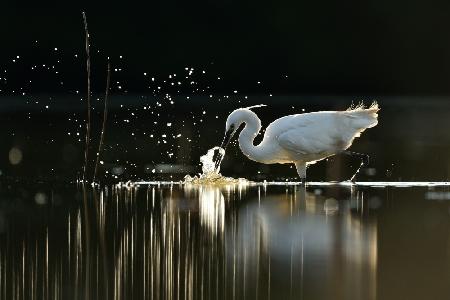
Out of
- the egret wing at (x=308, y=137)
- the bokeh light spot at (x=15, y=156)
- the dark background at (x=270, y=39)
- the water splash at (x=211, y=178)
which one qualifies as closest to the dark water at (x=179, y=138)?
the bokeh light spot at (x=15, y=156)

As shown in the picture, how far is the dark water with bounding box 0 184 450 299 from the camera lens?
6.37m

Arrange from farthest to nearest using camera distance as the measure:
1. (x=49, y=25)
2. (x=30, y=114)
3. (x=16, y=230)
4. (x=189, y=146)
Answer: (x=49, y=25)
(x=30, y=114)
(x=189, y=146)
(x=16, y=230)

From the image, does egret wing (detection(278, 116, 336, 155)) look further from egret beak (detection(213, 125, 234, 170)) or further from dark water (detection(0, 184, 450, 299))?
dark water (detection(0, 184, 450, 299))

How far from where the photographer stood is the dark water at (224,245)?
6371mm

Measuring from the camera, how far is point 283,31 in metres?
27.5

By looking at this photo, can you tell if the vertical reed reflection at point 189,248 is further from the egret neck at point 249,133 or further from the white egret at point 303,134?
the egret neck at point 249,133

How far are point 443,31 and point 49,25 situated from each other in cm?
961

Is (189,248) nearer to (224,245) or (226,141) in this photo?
(224,245)

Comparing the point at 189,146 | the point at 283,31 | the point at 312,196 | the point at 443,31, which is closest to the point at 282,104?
the point at 283,31

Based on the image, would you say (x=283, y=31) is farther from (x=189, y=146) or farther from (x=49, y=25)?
(x=189, y=146)

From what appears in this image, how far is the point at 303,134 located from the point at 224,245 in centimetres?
500

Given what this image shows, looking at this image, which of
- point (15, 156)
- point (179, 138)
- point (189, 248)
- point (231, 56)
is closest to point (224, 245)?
point (189, 248)

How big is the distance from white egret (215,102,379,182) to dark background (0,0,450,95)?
13659 mm

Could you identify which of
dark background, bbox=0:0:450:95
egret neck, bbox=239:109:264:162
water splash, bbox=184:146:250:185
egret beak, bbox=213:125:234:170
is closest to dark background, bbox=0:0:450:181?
dark background, bbox=0:0:450:95
